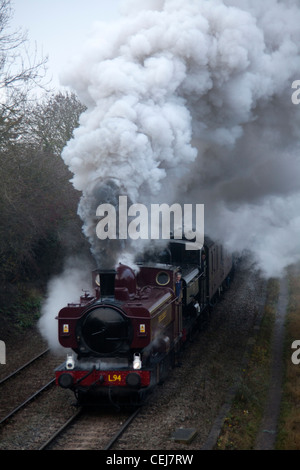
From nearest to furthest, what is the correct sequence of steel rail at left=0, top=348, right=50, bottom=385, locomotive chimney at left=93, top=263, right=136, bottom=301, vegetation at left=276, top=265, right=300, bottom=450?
vegetation at left=276, top=265, right=300, bottom=450, locomotive chimney at left=93, top=263, right=136, bottom=301, steel rail at left=0, top=348, right=50, bottom=385

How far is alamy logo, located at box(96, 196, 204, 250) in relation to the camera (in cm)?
988

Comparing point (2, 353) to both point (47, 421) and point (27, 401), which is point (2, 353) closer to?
point (27, 401)

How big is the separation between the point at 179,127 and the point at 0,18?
638cm

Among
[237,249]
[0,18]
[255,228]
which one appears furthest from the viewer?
[237,249]

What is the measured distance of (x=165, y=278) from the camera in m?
11.3

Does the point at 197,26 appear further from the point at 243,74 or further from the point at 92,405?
the point at 92,405

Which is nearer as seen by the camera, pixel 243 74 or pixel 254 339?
pixel 243 74

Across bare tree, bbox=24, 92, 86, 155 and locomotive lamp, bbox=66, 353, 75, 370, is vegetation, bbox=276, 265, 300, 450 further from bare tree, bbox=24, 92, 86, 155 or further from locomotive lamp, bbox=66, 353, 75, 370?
bare tree, bbox=24, 92, 86, 155

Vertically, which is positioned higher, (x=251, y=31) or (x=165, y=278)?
(x=251, y=31)

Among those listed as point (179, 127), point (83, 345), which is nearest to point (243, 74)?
point (179, 127)

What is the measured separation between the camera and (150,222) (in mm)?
12875

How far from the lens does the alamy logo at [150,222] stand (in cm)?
988

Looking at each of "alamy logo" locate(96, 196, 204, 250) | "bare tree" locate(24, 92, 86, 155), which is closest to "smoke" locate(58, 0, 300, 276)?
"alamy logo" locate(96, 196, 204, 250)

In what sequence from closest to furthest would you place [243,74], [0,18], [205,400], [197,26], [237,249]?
[205,400]
[197,26]
[243,74]
[0,18]
[237,249]
